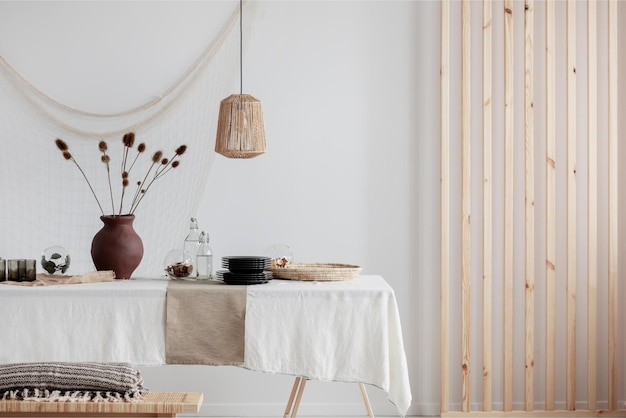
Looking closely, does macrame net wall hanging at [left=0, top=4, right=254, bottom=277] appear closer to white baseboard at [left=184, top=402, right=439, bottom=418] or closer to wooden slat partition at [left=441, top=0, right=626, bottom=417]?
white baseboard at [left=184, top=402, right=439, bottom=418]

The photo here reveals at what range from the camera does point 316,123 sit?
14.9ft

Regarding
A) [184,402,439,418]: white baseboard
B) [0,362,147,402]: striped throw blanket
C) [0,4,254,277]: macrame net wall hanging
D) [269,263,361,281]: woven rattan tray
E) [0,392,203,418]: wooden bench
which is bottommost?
[184,402,439,418]: white baseboard

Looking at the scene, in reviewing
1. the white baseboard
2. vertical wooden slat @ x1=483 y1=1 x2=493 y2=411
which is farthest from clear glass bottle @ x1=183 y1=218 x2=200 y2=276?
vertical wooden slat @ x1=483 y1=1 x2=493 y2=411

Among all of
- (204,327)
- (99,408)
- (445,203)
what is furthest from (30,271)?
(445,203)

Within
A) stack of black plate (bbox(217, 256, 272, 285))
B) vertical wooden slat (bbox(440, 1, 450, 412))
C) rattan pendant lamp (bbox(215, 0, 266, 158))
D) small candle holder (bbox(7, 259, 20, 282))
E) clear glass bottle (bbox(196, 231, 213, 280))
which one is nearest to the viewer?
stack of black plate (bbox(217, 256, 272, 285))

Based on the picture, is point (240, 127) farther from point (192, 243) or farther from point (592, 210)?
point (592, 210)

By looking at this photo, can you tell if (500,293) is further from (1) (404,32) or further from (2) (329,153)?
(1) (404,32)

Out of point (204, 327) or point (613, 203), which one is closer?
point (204, 327)

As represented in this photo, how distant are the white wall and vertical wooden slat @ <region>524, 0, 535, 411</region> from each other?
494mm

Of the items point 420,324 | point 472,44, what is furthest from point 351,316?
point 472,44

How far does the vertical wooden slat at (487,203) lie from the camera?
14.4 ft

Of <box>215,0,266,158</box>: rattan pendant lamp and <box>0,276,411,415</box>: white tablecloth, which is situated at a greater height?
<box>215,0,266,158</box>: rattan pendant lamp

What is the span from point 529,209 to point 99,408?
9.23 feet

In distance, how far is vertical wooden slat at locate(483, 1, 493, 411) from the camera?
438 centimetres
